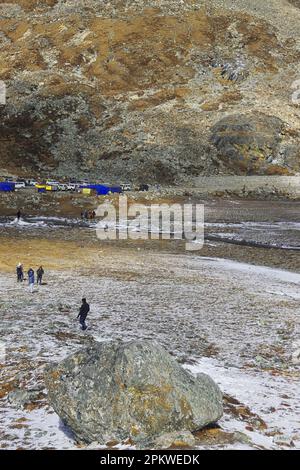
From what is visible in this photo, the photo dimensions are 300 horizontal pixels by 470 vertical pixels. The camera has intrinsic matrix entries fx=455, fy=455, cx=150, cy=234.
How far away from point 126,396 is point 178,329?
34.0 feet

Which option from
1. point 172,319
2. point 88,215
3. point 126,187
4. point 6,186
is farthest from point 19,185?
point 172,319

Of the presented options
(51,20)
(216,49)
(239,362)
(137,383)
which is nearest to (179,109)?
(216,49)

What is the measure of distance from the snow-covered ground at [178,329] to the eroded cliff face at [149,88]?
5197 centimetres

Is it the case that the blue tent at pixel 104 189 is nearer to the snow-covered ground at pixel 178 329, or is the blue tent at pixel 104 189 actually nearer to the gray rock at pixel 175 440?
the snow-covered ground at pixel 178 329

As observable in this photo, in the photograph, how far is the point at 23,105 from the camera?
329 ft

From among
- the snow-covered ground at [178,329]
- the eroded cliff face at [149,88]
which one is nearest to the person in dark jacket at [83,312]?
the snow-covered ground at [178,329]

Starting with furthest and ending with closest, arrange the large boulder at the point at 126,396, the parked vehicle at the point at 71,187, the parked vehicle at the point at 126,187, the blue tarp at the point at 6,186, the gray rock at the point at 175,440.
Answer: the parked vehicle at the point at 126,187 → the parked vehicle at the point at 71,187 → the blue tarp at the point at 6,186 → the large boulder at the point at 126,396 → the gray rock at the point at 175,440

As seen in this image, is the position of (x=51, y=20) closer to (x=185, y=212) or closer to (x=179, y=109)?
(x=179, y=109)

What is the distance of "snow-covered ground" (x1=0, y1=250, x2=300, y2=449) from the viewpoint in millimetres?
12173

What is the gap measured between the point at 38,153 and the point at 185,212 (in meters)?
39.4

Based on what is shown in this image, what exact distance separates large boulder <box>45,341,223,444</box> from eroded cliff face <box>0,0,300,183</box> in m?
70.4

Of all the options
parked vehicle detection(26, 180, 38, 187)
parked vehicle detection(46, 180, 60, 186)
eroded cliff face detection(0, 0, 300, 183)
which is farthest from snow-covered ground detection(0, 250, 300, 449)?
eroded cliff face detection(0, 0, 300, 183)

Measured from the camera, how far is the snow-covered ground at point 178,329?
12173 mm

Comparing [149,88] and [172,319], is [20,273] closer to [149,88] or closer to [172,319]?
[172,319]
